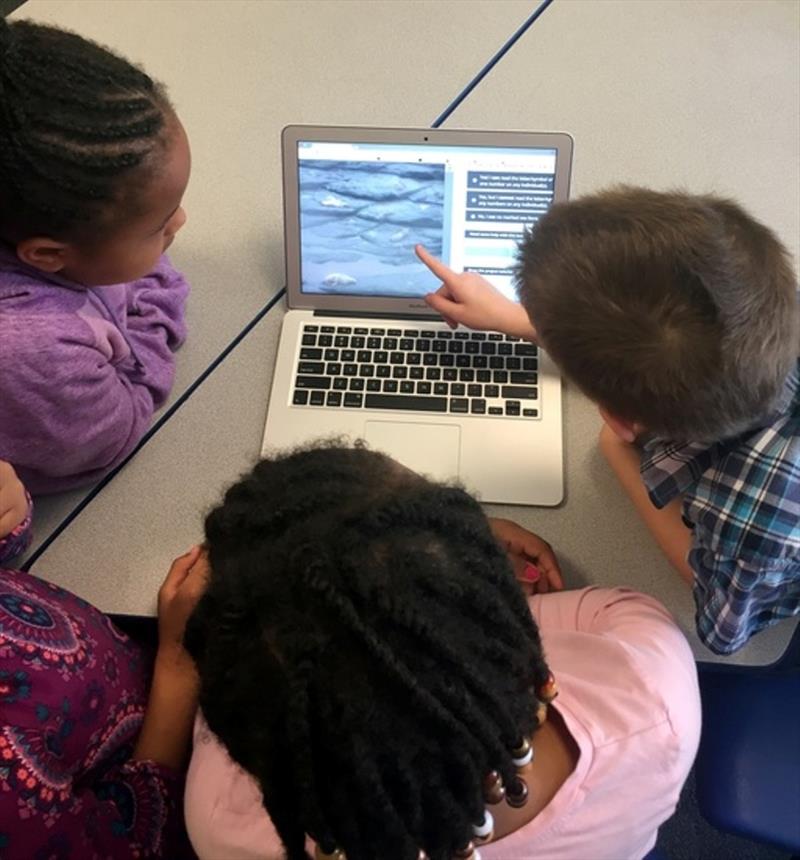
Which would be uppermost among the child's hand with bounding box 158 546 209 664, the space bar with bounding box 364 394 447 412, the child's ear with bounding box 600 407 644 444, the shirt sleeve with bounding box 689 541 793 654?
the child's ear with bounding box 600 407 644 444

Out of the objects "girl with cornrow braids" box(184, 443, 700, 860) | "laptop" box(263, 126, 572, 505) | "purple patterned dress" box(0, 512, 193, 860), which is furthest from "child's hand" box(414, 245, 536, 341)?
"purple patterned dress" box(0, 512, 193, 860)

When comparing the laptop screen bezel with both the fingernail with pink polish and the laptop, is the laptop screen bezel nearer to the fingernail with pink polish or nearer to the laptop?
the laptop

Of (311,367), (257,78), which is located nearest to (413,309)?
(311,367)

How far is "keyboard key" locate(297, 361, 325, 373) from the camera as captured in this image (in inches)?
37.8

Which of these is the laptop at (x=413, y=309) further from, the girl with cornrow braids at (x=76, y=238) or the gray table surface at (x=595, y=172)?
the girl with cornrow braids at (x=76, y=238)

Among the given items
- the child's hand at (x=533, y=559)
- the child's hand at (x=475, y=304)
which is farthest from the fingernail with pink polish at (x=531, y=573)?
the child's hand at (x=475, y=304)

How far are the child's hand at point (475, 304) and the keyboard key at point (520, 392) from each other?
0.06 m

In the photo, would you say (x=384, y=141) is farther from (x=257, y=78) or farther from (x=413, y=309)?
(x=257, y=78)

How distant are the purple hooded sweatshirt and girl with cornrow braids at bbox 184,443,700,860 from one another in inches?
12.2

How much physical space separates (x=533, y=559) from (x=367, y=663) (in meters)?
0.40

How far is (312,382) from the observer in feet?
3.12

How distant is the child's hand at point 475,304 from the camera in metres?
0.94

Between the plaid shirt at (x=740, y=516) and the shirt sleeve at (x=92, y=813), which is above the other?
the plaid shirt at (x=740, y=516)

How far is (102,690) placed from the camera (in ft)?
2.73
